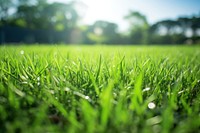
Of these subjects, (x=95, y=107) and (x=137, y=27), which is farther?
(x=137, y=27)

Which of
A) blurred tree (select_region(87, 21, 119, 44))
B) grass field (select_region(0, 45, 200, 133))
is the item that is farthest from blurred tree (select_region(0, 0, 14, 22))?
grass field (select_region(0, 45, 200, 133))

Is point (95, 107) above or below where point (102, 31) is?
below

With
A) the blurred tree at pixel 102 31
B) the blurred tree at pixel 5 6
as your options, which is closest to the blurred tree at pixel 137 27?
the blurred tree at pixel 102 31

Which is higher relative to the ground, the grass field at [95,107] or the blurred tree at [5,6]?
the blurred tree at [5,6]

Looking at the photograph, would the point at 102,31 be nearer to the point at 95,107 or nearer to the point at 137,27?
the point at 137,27

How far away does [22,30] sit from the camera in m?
30.5

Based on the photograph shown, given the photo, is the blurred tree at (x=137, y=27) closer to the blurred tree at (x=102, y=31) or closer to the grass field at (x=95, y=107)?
the blurred tree at (x=102, y=31)

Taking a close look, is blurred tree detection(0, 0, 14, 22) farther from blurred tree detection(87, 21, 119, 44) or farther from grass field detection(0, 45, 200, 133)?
grass field detection(0, 45, 200, 133)

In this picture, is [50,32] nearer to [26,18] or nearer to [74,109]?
[26,18]

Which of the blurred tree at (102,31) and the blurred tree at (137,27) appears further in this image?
the blurred tree at (102,31)

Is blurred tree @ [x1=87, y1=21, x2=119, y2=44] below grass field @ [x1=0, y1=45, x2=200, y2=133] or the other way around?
the other way around

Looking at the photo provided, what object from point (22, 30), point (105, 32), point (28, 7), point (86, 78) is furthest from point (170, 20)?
point (86, 78)

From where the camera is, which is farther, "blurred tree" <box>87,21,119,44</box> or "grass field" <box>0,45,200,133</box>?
"blurred tree" <box>87,21,119,44</box>

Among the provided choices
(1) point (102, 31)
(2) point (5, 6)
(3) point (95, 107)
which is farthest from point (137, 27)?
(3) point (95, 107)
